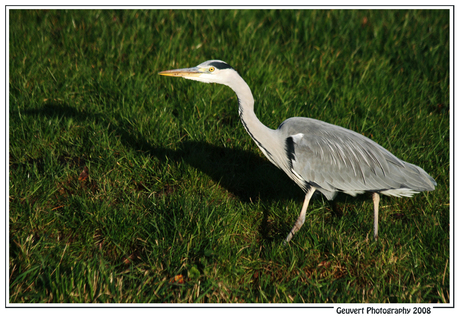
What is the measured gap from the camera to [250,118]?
338 centimetres

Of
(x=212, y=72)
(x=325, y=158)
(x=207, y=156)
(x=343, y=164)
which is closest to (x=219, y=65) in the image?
(x=212, y=72)

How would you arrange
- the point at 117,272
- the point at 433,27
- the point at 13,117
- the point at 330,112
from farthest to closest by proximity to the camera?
1. the point at 433,27
2. the point at 330,112
3. the point at 13,117
4. the point at 117,272

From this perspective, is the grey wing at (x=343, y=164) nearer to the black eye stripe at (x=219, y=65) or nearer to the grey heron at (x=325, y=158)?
the grey heron at (x=325, y=158)

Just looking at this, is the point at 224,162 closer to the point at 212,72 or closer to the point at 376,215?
the point at 212,72

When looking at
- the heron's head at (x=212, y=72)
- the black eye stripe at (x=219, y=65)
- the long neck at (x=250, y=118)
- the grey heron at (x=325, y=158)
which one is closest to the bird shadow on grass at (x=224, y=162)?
the grey heron at (x=325, y=158)

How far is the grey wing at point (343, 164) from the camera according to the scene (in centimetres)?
341

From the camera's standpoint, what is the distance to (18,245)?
2.90m

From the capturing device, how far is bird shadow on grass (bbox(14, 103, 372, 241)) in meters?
3.86

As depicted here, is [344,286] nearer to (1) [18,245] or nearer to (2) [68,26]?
(1) [18,245]

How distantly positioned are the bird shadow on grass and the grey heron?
38 centimetres

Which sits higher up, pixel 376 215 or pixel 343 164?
pixel 343 164

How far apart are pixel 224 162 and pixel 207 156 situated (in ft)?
0.63
